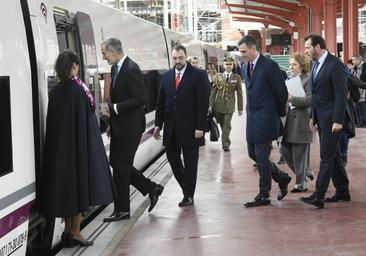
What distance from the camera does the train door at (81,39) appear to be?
617cm

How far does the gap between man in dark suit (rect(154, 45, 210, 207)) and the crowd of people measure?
0.04 feet

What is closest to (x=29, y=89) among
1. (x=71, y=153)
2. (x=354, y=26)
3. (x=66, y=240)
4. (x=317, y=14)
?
(x=71, y=153)

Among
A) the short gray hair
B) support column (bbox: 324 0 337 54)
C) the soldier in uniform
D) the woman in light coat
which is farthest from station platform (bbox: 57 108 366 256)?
support column (bbox: 324 0 337 54)

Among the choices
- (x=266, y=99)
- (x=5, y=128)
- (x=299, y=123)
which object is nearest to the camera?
(x=5, y=128)

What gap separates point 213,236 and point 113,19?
370 cm

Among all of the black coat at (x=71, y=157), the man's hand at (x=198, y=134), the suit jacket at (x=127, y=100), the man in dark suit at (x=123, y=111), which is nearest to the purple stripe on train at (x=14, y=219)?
the black coat at (x=71, y=157)

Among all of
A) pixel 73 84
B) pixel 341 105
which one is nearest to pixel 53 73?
pixel 73 84

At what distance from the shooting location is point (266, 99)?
275 inches

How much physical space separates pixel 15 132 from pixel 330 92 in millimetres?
3565

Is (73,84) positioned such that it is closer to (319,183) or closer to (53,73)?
(53,73)

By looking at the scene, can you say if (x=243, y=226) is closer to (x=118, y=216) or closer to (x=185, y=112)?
(x=118, y=216)

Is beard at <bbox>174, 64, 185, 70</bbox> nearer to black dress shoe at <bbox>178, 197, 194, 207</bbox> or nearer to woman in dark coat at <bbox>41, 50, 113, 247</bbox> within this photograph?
black dress shoe at <bbox>178, 197, 194, 207</bbox>

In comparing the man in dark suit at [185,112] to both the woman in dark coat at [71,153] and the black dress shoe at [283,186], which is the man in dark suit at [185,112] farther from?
the woman in dark coat at [71,153]

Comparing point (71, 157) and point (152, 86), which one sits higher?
point (152, 86)
